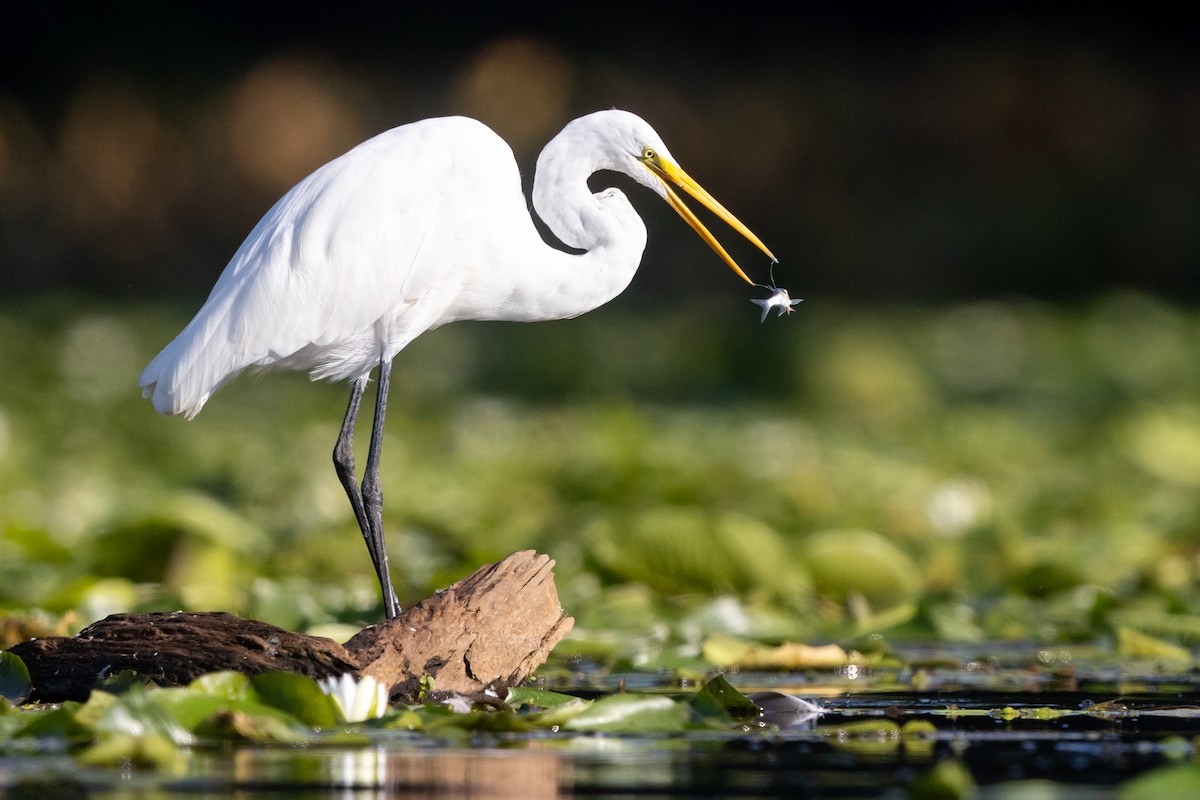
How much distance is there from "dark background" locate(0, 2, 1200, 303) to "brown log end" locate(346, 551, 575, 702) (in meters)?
7.26

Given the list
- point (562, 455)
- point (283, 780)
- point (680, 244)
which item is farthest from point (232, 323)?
point (680, 244)

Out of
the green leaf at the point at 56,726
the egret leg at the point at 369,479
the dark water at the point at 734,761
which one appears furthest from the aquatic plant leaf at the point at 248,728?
the egret leg at the point at 369,479

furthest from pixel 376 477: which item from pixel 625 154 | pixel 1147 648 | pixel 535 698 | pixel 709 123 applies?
pixel 709 123

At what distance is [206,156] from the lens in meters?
11.1

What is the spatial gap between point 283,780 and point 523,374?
667 cm

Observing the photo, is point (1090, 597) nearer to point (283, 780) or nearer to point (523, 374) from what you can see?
point (283, 780)

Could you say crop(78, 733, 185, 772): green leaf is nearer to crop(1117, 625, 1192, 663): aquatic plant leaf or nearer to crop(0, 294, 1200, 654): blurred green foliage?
crop(0, 294, 1200, 654): blurred green foliage

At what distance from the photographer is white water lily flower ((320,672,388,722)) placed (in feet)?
8.82

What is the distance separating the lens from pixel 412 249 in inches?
145

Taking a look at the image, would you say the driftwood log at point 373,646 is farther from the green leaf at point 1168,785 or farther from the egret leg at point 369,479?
the green leaf at point 1168,785

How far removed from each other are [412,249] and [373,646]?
103 centimetres

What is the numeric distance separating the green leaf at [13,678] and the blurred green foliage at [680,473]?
936 millimetres

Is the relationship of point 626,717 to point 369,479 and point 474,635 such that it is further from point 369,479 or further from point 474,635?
point 369,479

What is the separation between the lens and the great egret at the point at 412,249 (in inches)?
142
